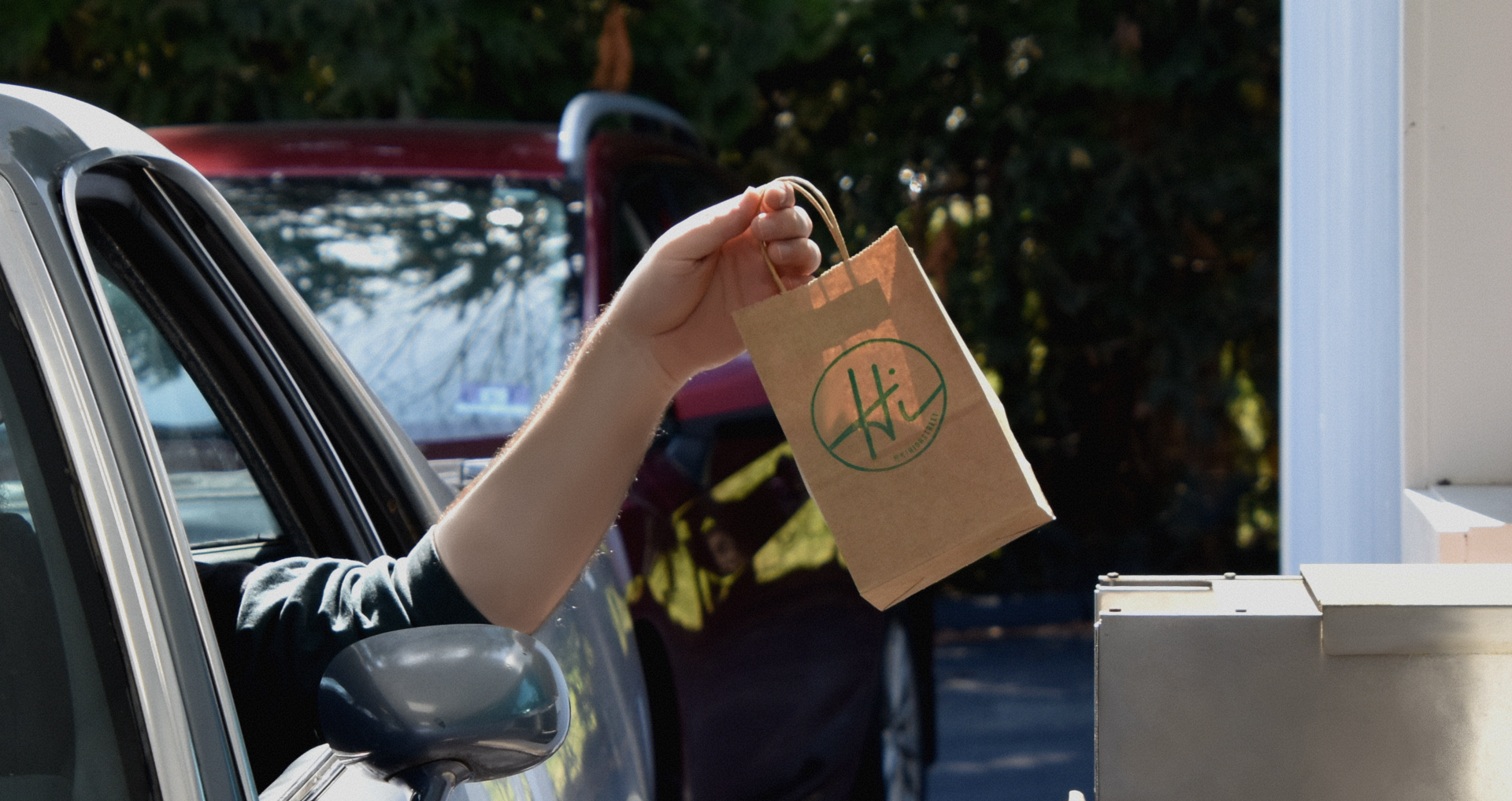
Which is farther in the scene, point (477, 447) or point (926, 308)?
point (477, 447)

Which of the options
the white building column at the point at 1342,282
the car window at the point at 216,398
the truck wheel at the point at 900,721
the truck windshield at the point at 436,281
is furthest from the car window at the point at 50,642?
the truck wheel at the point at 900,721

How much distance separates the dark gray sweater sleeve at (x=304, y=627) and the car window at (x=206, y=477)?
0.80ft

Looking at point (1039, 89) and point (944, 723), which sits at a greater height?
point (1039, 89)

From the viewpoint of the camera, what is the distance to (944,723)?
4.92 m

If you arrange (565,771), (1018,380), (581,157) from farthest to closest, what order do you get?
1. (1018,380)
2. (581,157)
3. (565,771)

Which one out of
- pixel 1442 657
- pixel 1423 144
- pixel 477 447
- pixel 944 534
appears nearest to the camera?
pixel 1442 657

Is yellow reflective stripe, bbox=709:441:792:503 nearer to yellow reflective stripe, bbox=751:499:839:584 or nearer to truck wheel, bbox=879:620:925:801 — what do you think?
yellow reflective stripe, bbox=751:499:839:584

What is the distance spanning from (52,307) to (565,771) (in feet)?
2.92

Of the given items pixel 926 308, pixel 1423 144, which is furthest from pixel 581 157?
pixel 926 308

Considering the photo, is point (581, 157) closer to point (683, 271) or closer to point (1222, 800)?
point (683, 271)

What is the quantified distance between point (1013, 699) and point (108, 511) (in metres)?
4.32

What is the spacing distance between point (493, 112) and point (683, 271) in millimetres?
4262

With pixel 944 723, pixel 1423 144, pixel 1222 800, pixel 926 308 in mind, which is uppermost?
pixel 1423 144

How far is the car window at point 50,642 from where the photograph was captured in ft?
3.80
